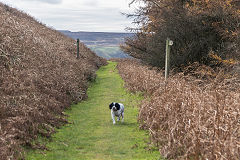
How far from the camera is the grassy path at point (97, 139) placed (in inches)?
310

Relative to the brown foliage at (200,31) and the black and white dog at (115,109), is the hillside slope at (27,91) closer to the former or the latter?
the black and white dog at (115,109)

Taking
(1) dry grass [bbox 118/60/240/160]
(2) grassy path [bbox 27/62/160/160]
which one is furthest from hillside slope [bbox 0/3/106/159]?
(1) dry grass [bbox 118/60/240/160]

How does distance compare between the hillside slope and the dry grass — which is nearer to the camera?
the dry grass

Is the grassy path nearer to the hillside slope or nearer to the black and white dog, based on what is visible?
the black and white dog

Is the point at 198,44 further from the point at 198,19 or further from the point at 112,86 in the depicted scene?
the point at 112,86

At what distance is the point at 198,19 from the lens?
19531 millimetres

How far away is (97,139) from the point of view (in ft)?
31.0

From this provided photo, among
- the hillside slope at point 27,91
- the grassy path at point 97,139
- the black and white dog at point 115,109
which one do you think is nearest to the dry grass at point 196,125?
the grassy path at point 97,139

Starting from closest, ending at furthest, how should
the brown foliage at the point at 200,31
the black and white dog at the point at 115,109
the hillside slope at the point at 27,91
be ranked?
1. the hillside slope at the point at 27,91
2. the black and white dog at the point at 115,109
3. the brown foliage at the point at 200,31

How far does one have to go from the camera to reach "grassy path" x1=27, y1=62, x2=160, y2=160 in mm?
7863

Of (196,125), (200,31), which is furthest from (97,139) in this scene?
(200,31)

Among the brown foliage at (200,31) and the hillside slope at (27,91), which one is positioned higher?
the brown foliage at (200,31)

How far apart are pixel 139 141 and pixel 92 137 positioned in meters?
1.69

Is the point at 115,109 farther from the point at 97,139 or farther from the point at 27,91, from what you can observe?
the point at 27,91
